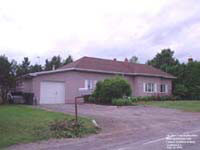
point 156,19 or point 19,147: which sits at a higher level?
point 156,19

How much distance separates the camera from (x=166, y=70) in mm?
37438

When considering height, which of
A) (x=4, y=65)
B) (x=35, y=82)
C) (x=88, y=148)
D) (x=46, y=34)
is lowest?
(x=88, y=148)

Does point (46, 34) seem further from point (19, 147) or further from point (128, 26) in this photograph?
point (19, 147)

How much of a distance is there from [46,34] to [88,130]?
1190 centimetres

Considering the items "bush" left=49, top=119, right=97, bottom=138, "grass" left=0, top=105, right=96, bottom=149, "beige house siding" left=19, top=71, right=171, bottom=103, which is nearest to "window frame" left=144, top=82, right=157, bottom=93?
"beige house siding" left=19, top=71, right=171, bottom=103

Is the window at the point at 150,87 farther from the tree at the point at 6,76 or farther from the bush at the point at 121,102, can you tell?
the tree at the point at 6,76

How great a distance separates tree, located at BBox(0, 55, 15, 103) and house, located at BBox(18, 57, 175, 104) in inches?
68.1

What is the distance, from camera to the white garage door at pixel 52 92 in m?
22.7

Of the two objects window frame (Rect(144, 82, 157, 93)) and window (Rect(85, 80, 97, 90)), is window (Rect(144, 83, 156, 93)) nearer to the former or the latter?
window frame (Rect(144, 82, 157, 93))

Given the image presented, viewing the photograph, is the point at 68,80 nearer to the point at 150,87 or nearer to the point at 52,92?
the point at 52,92

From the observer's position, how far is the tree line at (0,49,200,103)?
783 inches

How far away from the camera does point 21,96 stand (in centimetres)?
2245

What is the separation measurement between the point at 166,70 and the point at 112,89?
18341mm

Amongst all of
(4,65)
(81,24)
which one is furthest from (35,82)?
(81,24)
